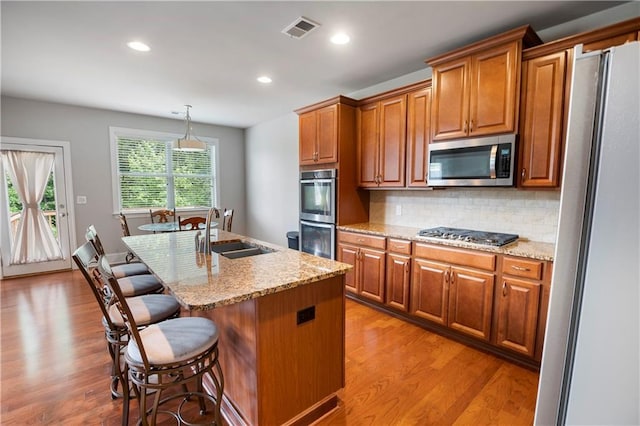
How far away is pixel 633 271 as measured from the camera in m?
0.74

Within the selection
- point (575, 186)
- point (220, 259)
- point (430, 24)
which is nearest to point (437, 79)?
point (430, 24)

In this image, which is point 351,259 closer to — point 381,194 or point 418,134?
point 381,194

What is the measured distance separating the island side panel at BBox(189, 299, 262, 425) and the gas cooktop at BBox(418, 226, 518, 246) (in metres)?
1.89

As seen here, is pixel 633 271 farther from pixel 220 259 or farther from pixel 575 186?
pixel 220 259

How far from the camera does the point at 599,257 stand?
2.63 ft

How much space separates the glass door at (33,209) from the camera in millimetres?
4324

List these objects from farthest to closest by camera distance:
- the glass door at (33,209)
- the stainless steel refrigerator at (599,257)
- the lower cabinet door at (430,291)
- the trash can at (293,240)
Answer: the trash can at (293,240) < the glass door at (33,209) < the lower cabinet door at (430,291) < the stainless steel refrigerator at (599,257)

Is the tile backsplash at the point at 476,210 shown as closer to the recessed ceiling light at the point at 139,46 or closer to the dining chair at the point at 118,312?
the dining chair at the point at 118,312

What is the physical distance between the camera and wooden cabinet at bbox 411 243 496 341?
2.38 metres

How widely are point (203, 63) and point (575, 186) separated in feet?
10.9

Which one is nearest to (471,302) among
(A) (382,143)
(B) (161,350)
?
(A) (382,143)

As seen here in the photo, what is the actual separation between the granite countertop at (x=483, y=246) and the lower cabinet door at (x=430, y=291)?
219 millimetres

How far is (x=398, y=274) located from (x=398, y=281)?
0.23ft

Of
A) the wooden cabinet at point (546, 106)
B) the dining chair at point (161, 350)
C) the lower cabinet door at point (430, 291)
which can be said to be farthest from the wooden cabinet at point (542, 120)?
the dining chair at point (161, 350)
